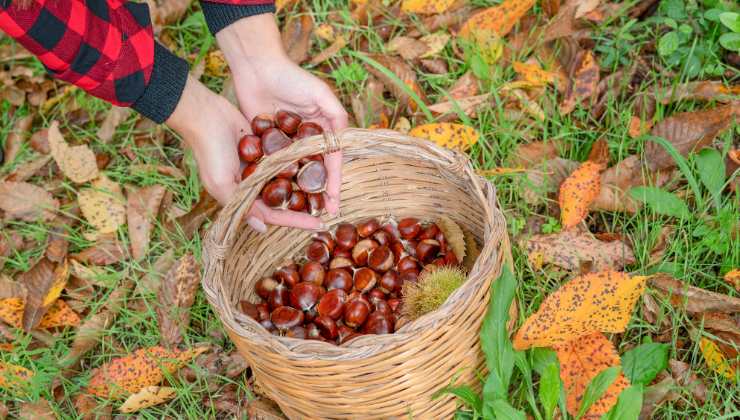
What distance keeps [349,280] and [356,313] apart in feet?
0.55

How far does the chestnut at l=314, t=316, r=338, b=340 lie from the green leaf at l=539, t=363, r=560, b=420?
536mm

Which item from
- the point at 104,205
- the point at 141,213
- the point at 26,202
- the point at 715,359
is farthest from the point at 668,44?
the point at 26,202

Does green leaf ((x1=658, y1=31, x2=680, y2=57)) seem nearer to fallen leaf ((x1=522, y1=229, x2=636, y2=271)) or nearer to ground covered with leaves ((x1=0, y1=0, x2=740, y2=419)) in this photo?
ground covered with leaves ((x1=0, y1=0, x2=740, y2=419))

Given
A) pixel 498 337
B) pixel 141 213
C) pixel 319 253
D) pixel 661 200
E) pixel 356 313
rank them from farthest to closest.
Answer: pixel 141 213 → pixel 319 253 → pixel 661 200 → pixel 356 313 → pixel 498 337

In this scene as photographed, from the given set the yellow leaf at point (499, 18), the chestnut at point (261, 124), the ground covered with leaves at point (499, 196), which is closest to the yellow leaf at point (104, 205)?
the ground covered with leaves at point (499, 196)

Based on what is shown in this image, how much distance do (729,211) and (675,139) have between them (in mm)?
275

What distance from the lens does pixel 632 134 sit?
205 centimetres

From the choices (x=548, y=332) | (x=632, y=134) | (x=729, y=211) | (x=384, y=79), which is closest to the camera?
(x=548, y=332)

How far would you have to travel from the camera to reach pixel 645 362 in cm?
162

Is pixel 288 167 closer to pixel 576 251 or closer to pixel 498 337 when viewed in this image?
pixel 498 337

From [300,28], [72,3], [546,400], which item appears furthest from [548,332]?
[300,28]

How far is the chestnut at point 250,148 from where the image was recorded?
1.88m

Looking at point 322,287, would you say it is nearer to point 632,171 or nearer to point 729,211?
point 632,171

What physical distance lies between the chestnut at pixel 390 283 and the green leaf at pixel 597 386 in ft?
1.88
